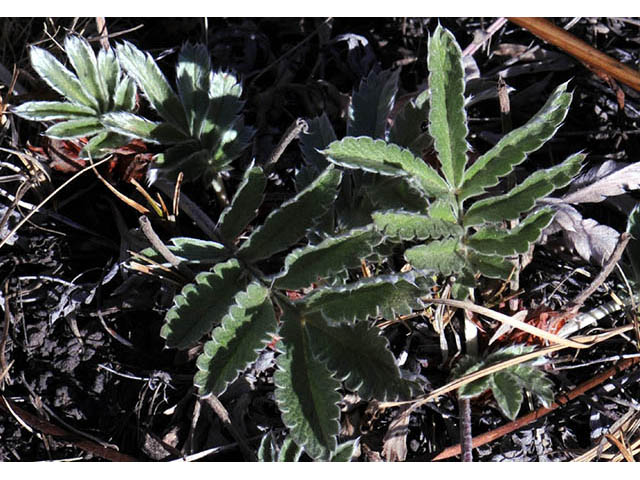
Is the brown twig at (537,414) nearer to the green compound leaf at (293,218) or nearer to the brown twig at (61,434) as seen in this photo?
the green compound leaf at (293,218)

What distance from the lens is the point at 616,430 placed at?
6.46 ft

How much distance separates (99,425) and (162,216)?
24.0 inches

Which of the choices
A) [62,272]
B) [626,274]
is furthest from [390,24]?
[62,272]

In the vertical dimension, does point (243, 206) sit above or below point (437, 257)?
above

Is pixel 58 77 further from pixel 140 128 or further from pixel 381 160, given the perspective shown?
pixel 381 160

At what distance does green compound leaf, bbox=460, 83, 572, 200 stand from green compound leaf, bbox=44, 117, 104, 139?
1.03 m

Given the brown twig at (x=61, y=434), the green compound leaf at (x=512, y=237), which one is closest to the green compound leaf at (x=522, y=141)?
the green compound leaf at (x=512, y=237)

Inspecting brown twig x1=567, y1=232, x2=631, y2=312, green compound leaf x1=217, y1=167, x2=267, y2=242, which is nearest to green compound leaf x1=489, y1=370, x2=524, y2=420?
brown twig x1=567, y1=232, x2=631, y2=312

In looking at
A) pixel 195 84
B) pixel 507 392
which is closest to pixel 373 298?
pixel 507 392

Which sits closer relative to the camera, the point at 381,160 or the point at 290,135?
the point at 381,160

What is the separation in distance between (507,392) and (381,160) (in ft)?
2.22

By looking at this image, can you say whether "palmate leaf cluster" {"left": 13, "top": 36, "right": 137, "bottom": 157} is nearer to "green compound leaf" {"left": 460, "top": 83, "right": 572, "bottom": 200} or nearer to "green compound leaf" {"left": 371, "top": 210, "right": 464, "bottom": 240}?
"green compound leaf" {"left": 371, "top": 210, "right": 464, "bottom": 240}

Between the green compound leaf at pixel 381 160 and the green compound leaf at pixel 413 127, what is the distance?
18 cm

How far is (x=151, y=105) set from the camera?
2006 mm
